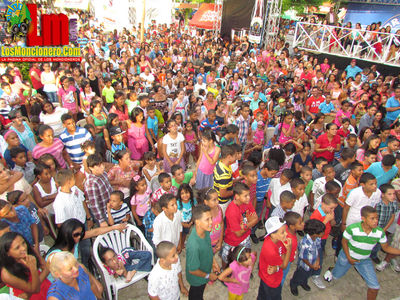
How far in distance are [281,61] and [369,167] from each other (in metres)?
8.79

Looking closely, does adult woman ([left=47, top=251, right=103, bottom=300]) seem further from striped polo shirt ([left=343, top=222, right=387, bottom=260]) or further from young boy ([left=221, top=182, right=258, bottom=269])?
striped polo shirt ([left=343, top=222, right=387, bottom=260])

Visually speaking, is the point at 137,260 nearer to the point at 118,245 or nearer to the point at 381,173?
the point at 118,245

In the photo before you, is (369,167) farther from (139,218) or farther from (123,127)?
(123,127)

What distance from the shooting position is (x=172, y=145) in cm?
497

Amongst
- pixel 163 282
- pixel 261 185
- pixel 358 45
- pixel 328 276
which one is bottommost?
pixel 328 276

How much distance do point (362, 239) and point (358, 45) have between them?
40.2ft

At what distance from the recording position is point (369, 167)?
445 cm

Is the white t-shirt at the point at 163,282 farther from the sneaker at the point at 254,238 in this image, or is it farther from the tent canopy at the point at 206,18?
the tent canopy at the point at 206,18

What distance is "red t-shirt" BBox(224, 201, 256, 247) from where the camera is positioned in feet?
11.1

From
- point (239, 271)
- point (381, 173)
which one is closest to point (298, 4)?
point (381, 173)

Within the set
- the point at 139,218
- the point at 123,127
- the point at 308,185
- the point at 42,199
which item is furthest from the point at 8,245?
the point at 308,185

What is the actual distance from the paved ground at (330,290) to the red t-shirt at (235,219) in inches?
29.7

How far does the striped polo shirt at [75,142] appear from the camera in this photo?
4570mm

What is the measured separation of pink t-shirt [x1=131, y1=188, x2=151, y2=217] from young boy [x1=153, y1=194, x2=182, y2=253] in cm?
64
